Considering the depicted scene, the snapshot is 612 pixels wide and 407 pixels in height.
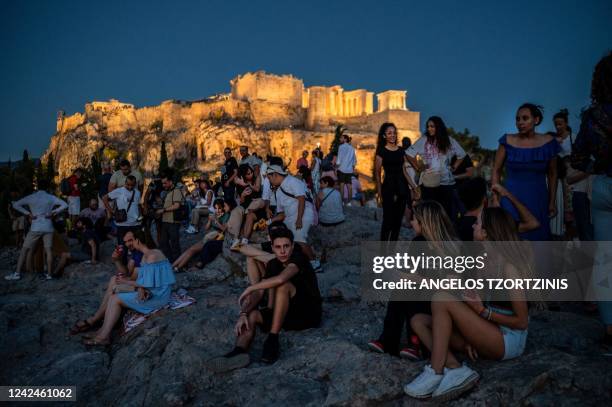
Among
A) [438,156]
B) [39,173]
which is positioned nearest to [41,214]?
[438,156]

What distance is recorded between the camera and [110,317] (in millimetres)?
5086

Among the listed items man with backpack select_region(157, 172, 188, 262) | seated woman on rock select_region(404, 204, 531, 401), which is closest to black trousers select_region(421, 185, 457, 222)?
seated woman on rock select_region(404, 204, 531, 401)

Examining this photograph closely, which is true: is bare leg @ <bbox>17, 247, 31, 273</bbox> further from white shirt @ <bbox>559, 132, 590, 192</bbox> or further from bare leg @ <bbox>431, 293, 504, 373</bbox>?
white shirt @ <bbox>559, 132, 590, 192</bbox>

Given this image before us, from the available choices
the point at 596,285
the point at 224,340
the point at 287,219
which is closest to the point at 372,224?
the point at 287,219

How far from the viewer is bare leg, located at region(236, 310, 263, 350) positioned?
12.5 ft

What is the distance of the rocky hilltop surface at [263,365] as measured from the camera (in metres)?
2.67

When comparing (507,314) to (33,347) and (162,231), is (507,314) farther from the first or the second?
(162,231)

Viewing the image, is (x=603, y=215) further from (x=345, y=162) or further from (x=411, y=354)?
(x=345, y=162)

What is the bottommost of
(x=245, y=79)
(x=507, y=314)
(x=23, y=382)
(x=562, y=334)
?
(x=23, y=382)

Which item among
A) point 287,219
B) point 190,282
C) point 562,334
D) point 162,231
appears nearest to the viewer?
point 562,334

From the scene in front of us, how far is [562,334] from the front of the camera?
136 inches

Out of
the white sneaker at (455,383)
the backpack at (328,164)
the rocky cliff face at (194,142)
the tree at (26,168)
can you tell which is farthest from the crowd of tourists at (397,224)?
the rocky cliff face at (194,142)

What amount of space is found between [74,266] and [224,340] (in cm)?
546

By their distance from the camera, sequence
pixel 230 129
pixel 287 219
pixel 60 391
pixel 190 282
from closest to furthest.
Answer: pixel 60 391 < pixel 287 219 < pixel 190 282 < pixel 230 129
